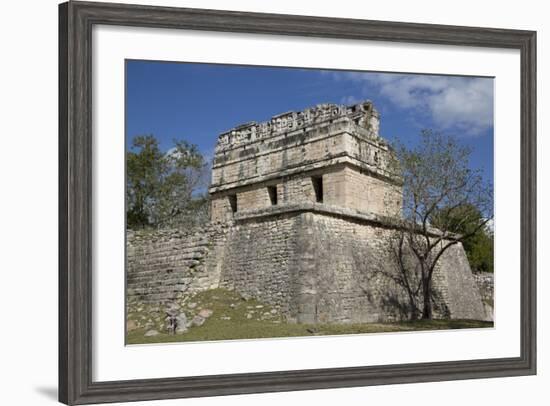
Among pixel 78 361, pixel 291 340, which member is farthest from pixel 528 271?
pixel 78 361

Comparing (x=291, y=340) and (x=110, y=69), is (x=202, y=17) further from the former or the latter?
(x=291, y=340)

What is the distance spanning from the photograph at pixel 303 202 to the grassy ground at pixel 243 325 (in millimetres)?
25

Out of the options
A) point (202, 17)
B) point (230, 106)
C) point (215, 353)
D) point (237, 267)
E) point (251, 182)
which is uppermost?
point (202, 17)

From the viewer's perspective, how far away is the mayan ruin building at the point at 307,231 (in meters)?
10.4

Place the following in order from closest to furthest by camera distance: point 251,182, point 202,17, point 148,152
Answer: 1. point 202,17
2. point 148,152
3. point 251,182

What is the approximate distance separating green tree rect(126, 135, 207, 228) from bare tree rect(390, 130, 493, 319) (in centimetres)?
282

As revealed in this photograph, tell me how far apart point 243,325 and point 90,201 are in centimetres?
242

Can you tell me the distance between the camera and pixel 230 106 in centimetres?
1047

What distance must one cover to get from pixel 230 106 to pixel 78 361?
13.1 ft

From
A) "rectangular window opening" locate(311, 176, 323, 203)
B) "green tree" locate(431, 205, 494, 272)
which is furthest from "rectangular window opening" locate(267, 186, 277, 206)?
"green tree" locate(431, 205, 494, 272)

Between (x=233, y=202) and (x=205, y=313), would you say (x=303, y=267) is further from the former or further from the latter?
(x=205, y=313)

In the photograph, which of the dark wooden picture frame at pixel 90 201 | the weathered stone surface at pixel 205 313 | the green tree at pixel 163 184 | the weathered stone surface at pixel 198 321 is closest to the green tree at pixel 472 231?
the dark wooden picture frame at pixel 90 201

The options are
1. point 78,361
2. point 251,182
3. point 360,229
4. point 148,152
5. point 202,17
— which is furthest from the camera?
point 251,182

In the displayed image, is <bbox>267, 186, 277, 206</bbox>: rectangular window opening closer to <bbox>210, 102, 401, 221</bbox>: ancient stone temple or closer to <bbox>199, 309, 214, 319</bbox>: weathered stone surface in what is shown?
<bbox>210, 102, 401, 221</bbox>: ancient stone temple
